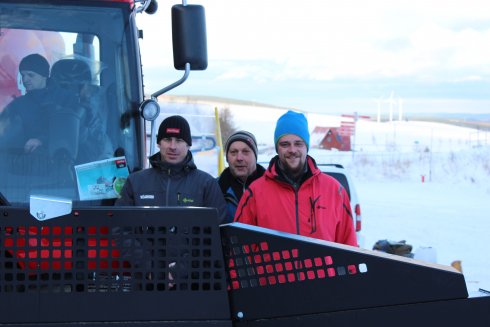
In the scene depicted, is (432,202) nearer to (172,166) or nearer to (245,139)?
(245,139)

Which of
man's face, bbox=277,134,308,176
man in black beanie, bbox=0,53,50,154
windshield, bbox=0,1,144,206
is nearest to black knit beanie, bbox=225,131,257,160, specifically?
windshield, bbox=0,1,144,206

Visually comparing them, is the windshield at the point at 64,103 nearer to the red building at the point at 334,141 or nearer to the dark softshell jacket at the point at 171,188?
the dark softshell jacket at the point at 171,188

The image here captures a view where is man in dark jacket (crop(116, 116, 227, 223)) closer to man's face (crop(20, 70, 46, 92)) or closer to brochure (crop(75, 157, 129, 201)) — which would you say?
brochure (crop(75, 157, 129, 201))

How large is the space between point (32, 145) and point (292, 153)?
1.59m

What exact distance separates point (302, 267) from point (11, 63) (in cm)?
274

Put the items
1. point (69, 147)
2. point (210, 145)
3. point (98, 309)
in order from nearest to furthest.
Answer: point (98, 309), point (69, 147), point (210, 145)

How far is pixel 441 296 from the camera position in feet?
8.52

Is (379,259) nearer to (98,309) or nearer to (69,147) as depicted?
(98,309)

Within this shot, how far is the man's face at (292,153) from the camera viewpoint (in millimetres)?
4109

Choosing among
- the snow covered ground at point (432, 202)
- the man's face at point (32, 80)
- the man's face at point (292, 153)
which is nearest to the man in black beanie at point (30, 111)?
the man's face at point (32, 80)

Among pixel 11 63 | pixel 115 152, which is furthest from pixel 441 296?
pixel 11 63

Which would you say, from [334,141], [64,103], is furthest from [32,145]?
[334,141]

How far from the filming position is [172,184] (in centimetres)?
424

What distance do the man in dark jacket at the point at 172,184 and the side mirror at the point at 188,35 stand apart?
20.9 inches
